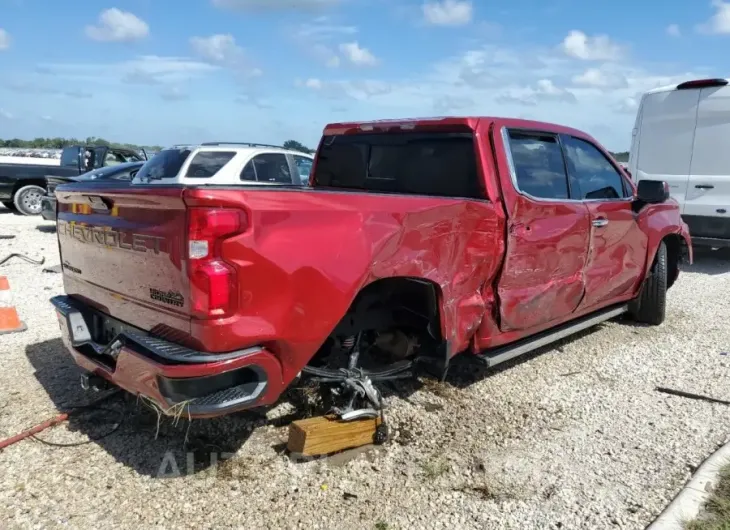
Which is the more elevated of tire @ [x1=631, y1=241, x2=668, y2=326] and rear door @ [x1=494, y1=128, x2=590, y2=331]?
rear door @ [x1=494, y1=128, x2=590, y2=331]

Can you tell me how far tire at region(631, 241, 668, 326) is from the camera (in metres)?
6.03

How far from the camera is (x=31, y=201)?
15.0 metres

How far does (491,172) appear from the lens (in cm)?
398

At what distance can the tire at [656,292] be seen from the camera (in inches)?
237

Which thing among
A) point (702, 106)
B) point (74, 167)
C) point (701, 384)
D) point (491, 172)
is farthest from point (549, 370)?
point (74, 167)

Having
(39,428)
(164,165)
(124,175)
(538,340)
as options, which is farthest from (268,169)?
(39,428)

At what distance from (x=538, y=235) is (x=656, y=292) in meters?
2.54

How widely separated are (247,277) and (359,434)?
1319mm

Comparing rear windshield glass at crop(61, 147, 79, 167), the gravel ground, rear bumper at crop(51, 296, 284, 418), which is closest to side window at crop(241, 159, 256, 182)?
the gravel ground

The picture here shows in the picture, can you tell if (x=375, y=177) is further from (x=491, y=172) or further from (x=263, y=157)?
(x=263, y=157)

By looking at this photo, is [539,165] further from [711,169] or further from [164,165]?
[164,165]

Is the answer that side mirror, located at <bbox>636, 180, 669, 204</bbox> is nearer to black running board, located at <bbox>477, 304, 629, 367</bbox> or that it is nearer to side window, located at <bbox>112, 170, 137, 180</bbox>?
black running board, located at <bbox>477, 304, 629, 367</bbox>

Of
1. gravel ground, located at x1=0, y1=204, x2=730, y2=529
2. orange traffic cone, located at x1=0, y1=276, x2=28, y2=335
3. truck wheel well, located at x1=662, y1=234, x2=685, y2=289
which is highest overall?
truck wheel well, located at x1=662, y1=234, x2=685, y2=289

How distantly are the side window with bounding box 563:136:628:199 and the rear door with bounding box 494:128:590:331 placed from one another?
0.50ft
